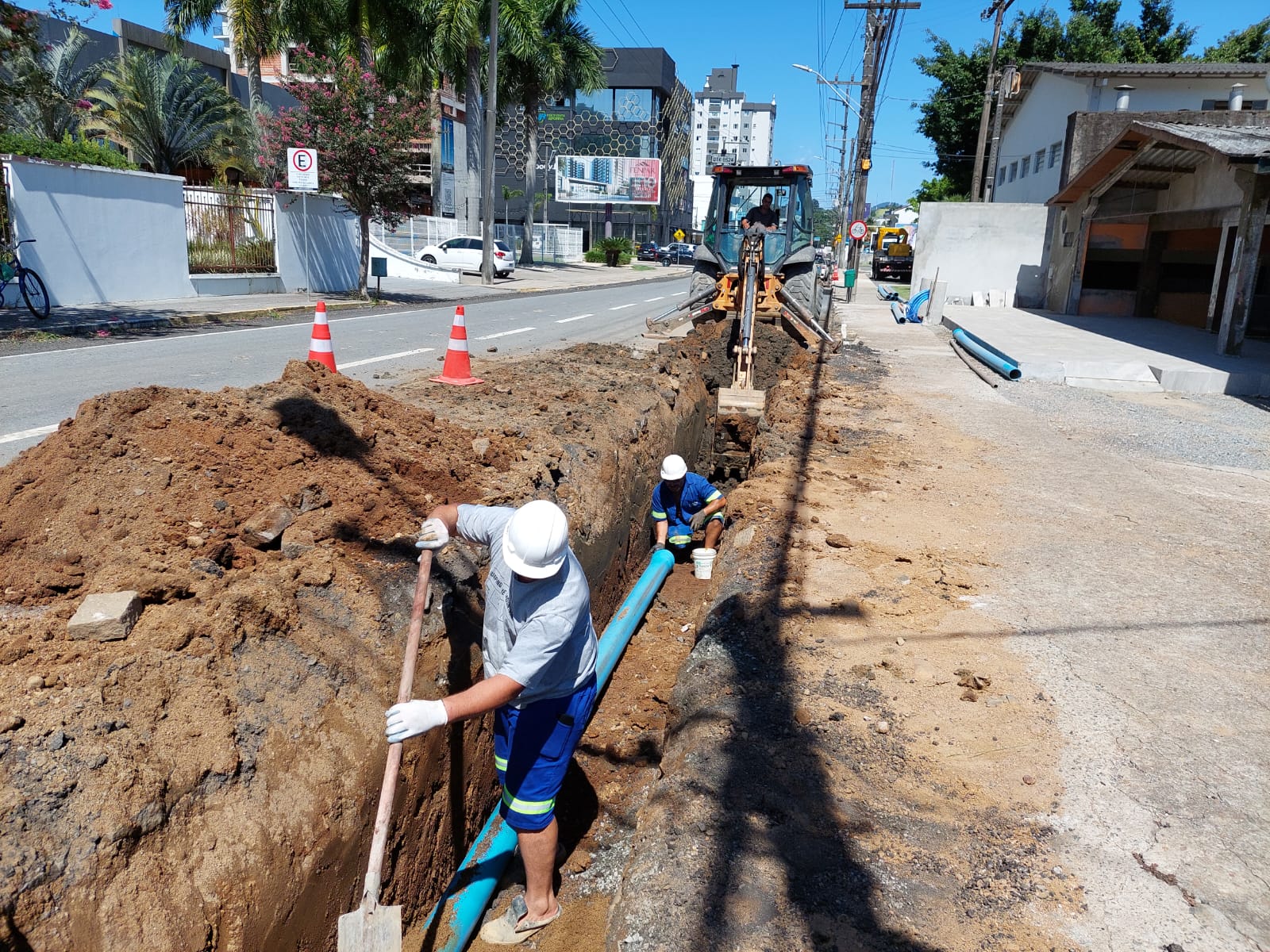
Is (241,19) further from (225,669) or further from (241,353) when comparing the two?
(225,669)

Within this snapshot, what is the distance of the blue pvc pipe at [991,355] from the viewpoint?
12594mm

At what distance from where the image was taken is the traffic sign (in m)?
17.7

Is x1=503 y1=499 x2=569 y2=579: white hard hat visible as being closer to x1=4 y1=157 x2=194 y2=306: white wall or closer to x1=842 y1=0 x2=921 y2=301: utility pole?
x1=4 y1=157 x2=194 y2=306: white wall

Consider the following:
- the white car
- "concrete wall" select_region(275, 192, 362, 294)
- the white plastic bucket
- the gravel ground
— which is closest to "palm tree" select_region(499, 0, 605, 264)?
the white car

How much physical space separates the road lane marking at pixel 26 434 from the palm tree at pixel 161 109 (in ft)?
91.5

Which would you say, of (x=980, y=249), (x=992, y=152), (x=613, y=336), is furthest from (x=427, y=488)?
(x=992, y=152)

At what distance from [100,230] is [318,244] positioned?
21.5 feet

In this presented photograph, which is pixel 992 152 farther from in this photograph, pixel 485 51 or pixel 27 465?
pixel 27 465

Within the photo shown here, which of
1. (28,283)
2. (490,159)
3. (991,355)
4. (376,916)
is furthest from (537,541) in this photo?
(490,159)

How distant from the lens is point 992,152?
33.8 metres

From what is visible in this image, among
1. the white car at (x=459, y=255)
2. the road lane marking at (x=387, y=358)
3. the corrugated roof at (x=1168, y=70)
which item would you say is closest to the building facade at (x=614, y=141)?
the white car at (x=459, y=255)

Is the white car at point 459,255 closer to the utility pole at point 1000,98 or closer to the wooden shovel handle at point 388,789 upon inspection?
the utility pole at point 1000,98

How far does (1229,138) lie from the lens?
44.5 ft

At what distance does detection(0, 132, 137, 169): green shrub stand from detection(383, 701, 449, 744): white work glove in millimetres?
22679
